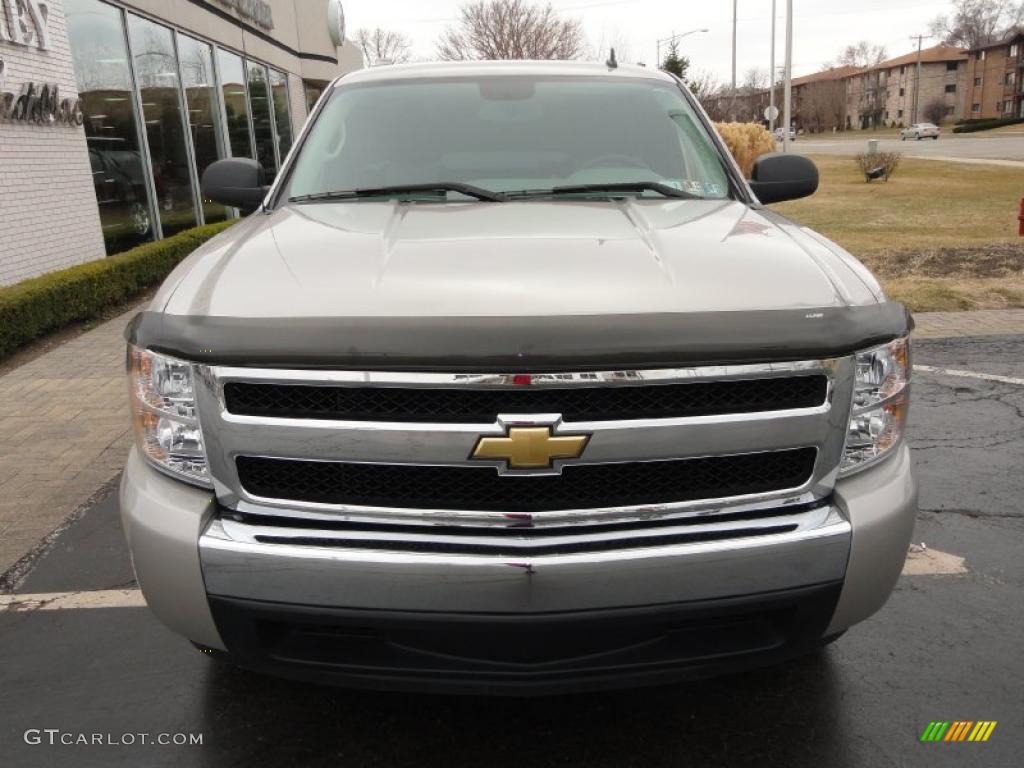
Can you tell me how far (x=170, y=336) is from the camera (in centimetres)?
196

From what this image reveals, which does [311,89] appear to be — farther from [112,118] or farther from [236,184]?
[236,184]

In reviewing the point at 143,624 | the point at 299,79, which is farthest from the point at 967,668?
the point at 299,79

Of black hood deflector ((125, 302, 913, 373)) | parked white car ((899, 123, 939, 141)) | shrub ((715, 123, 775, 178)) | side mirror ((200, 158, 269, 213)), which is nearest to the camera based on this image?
black hood deflector ((125, 302, 913, 373))

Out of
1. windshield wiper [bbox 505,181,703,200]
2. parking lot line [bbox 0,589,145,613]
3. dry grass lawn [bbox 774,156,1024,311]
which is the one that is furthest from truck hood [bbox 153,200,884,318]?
dry grass lawn [bbox 774,156,1024,311]

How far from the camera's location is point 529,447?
1.85m

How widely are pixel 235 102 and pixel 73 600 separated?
16.6 meters

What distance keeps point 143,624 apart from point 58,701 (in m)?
0.45

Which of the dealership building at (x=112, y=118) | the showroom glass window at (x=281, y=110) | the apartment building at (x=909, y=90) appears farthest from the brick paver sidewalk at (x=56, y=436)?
the apartment building at (x=909, y=90)

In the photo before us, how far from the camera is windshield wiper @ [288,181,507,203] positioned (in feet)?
9.66

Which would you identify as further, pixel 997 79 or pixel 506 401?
pixel 997 79

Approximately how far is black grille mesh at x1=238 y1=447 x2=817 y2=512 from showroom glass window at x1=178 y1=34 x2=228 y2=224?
1383 centimetres

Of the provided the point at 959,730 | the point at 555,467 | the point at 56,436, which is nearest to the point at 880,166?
the point at 56,436

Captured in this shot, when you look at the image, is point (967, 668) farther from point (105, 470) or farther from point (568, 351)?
point (105, 470)

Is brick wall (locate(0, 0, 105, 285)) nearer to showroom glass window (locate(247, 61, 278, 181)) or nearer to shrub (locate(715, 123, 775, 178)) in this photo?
showroom glass window (locate(247, 61, 278, 181))
